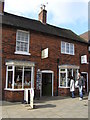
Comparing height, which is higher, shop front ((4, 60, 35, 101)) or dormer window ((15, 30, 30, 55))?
dormer window ((15, 30, 30, 55))

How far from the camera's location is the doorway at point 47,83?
14.9 metres

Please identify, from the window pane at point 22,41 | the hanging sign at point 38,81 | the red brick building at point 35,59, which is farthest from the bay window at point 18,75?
the window pane at point 22,41

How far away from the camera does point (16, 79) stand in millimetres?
12328

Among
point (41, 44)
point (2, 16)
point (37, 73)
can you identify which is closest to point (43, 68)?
point (37, 73)

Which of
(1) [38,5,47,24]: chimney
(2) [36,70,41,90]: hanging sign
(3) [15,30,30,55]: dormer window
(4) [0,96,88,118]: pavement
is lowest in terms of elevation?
(4) [0,96,88,118]: pavement

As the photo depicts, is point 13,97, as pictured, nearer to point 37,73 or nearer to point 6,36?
point 37,73

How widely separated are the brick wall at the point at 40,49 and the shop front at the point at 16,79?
0.45 m

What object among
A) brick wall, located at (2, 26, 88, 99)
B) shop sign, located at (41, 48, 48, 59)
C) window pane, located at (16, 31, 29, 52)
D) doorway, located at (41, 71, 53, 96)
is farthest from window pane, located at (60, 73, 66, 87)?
window pane, located at (16, 31, 29, 52)

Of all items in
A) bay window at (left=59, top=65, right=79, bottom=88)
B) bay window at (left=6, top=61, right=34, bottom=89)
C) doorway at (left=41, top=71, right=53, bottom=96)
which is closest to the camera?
bay window at (left=6, top=61, right=34, bottom=89)

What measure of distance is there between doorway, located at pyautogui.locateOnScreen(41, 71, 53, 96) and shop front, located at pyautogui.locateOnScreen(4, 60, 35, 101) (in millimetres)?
2345

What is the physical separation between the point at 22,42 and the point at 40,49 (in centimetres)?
184

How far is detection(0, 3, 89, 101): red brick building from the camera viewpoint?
482 inches

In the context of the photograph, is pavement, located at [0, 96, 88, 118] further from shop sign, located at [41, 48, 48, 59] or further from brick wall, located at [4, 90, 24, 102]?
shop sign, located at [41, 48, 48, 59]

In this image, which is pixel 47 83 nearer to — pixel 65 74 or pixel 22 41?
pixel 65 74
